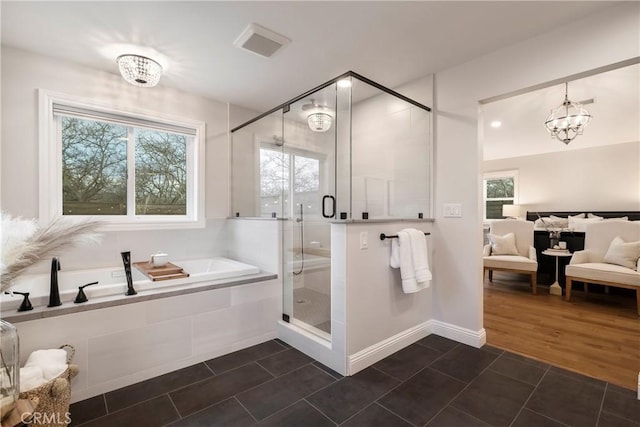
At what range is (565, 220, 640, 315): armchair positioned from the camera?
10.5ft

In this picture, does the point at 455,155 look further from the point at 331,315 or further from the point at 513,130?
the point at 513,130

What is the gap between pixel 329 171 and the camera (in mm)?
2256

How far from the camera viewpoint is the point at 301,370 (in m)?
2.05

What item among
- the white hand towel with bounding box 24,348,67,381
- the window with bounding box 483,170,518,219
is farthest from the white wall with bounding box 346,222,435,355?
the window with bounding box 483,170,518,219

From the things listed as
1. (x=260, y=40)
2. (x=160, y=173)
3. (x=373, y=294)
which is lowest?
(x=373, y=294)

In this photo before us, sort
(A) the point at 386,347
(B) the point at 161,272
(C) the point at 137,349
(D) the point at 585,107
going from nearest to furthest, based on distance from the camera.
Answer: (C) the point at 137,349
(A) the point at 386,347
(B) the point at 161,272
(D) the point at 585,107

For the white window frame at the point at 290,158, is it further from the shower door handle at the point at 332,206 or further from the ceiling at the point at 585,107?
the ceiling at the point at 585,107

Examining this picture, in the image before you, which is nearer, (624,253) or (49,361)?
(49,361)

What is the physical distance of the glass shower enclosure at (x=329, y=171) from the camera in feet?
7.18

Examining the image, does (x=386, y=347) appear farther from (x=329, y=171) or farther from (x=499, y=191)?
(x=499, y=191)

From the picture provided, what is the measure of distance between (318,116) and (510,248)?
382 cm

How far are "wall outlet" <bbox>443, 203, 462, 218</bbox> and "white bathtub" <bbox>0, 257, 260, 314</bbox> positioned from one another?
182cm

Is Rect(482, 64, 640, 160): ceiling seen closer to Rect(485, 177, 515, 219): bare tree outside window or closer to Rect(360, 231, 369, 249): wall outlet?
Rect(485, 177, 515, 219): bare tree outside window

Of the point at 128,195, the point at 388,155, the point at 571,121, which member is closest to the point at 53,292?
the point at 128,195
